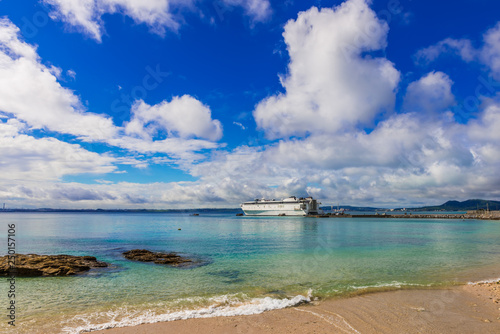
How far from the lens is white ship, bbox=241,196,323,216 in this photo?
141m

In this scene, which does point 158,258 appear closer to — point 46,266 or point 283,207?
point 46,266

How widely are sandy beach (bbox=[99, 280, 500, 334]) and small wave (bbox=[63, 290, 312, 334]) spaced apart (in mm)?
382

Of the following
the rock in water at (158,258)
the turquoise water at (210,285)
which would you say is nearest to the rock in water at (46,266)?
the turquoise water at (210,285)

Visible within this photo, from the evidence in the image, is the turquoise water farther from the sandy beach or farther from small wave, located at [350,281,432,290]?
the sandy beach

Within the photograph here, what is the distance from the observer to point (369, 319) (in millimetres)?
9961

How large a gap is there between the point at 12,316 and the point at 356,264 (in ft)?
67.3

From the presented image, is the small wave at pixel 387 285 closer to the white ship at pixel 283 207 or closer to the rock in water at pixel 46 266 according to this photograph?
the rock in water at pixel 46 266

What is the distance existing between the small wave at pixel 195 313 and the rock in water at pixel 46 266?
30.5ft

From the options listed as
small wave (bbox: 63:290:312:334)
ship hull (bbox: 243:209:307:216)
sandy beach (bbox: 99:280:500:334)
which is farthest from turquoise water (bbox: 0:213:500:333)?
ship hull (bbox: 243:209:307:216)

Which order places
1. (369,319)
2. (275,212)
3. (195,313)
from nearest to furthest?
(369,319) → (195,313) → (275,212)

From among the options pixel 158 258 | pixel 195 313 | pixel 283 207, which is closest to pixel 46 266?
pixel 158 258

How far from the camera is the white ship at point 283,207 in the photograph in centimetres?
14088

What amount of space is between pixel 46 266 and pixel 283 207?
133m

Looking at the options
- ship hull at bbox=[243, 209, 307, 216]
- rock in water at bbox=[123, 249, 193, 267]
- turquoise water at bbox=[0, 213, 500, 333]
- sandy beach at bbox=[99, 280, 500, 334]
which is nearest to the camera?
sandy beach at bbox=[99, 280, 500, 334]
